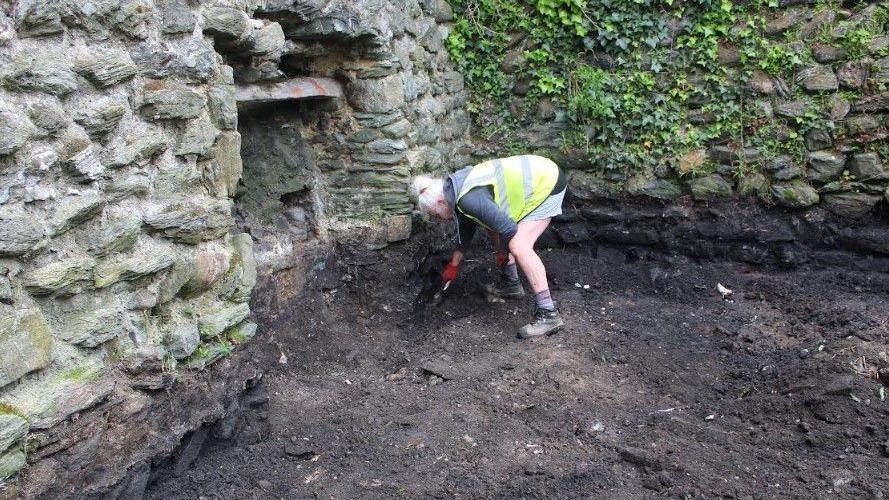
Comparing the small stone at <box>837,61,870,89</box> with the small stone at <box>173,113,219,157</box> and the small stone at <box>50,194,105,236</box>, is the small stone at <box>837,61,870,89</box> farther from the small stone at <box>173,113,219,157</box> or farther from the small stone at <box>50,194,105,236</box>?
the small stone at <box>50,194,105,236</box>

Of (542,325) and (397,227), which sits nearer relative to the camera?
(542,325)

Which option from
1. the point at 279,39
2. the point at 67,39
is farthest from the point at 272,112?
the point at 67,39

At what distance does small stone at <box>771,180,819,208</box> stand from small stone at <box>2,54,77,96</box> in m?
5.03

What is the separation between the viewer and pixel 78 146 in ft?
8.71

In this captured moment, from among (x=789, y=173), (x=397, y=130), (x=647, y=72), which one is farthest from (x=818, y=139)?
(x=397, y=130)

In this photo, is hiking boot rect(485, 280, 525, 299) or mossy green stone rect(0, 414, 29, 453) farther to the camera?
hiking boot rect(485, 280, 525, 299)

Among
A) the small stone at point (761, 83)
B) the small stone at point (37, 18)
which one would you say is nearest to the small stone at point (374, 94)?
the small stone at point (37, 18)

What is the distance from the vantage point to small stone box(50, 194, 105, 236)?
2592mm

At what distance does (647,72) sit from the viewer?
6.08 meters

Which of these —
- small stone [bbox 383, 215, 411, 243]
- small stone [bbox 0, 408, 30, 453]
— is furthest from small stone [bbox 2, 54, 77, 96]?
small stone [bbox 383, 215, 411, 243]

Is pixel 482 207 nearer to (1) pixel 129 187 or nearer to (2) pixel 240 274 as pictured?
(2) pixel 240 274

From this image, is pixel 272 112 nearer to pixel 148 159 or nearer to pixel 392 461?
pixel 148 159

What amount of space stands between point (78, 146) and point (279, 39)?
160 cm

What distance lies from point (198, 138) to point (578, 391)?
8.05 feet
